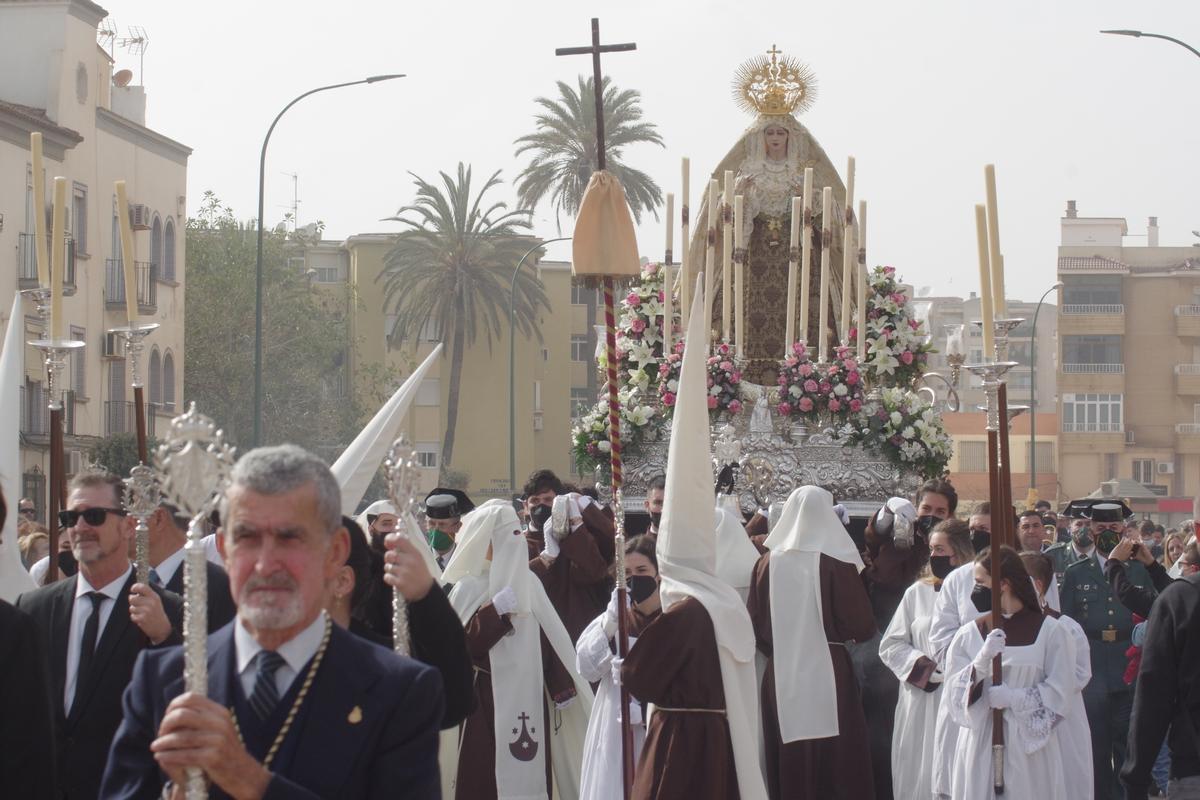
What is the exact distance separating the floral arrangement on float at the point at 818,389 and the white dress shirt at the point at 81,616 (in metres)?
10.1

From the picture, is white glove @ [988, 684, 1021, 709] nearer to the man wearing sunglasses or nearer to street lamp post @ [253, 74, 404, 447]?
the man wearing sunglasses

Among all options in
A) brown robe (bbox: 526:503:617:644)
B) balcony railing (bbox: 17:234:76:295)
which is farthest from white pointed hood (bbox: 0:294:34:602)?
balcony railing (bbox: 17:234:76:295)

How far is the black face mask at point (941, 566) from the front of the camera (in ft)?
33.3

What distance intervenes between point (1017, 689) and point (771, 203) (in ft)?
31.7

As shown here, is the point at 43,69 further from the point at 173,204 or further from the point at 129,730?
the point at 129,730

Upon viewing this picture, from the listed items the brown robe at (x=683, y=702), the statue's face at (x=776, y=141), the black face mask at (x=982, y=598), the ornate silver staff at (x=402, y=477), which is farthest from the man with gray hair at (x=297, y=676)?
the statue's face at (x=776, y=141)

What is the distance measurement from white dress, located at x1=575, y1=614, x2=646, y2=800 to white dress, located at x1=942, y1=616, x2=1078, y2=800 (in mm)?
1505

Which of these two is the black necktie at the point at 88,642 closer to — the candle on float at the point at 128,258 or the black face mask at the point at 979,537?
the candle on float at the point at 128,258

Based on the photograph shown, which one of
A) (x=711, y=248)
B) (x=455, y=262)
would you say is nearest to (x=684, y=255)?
(x=711, y=248)

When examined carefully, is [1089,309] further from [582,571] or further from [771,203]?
[582,571]

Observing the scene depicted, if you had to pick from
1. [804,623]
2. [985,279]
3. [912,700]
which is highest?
[985,279]

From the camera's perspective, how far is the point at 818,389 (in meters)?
16.0

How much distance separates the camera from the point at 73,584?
6.37 meters

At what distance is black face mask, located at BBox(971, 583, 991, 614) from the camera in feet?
29.9
